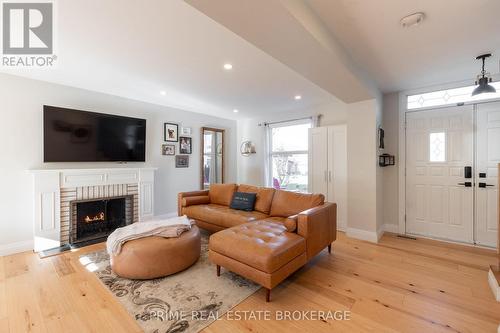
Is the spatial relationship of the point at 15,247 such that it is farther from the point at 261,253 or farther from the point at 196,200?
the point at 261,253

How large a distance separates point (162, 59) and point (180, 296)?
102 inches

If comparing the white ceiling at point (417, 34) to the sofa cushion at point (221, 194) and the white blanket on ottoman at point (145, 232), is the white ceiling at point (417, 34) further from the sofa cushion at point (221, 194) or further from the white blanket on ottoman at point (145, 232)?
the sofa cushion at point (221, 194)

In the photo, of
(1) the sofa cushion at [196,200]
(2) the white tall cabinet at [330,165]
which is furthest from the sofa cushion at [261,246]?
(2) the white tall cabinet at [330,165]

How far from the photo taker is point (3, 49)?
2416 mm

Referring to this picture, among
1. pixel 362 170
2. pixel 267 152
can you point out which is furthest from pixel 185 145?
pixel 362 170

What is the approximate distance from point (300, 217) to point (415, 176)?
2.65m

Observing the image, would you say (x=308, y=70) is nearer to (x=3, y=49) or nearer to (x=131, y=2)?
(x=131, y=2)

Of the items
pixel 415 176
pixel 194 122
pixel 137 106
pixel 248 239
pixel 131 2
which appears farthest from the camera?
pixel 194 122

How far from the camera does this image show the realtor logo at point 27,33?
1843 millimetres

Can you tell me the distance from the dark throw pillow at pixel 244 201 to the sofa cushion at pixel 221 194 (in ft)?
0.88

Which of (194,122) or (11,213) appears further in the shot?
(194,122)

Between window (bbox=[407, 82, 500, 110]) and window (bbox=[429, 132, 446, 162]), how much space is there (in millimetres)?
506

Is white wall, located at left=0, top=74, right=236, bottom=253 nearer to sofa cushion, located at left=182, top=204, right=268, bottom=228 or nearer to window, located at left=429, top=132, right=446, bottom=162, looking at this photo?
sofa cushion, located at left=182, top=204, right=268, bottom=228

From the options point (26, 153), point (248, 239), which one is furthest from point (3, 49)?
point (248, 239)
